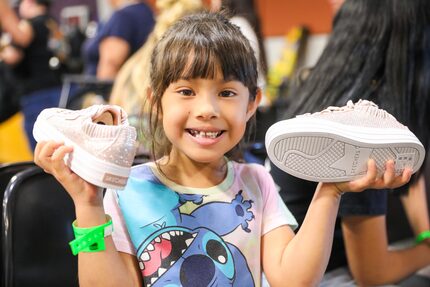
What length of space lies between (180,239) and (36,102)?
8.15 ft

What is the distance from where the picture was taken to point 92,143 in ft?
2.97

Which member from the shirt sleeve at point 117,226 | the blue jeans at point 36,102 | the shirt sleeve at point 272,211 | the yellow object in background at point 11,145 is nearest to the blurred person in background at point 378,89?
the shirt sleeve at point 272,211

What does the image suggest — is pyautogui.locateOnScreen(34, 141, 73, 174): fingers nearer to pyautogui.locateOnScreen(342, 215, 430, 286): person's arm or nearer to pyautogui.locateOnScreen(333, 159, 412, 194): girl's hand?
pyautogui.locateOnScreen(333, 159, 412, 194): girl's hand

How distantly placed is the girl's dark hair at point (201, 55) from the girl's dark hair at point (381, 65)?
347 millimetres

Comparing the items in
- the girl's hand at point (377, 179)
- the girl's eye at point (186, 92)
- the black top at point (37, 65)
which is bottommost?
the black top at point (37, 65)

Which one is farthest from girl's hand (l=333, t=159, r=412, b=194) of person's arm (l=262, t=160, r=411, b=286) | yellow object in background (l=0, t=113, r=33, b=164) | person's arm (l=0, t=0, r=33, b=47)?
yellow object in background (l=0, t=113, r=33, b=164)

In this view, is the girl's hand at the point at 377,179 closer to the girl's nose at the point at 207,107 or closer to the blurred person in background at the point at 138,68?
the girl's nose at the point at 207,107

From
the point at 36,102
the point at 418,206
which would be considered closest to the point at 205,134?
the point at 418,206

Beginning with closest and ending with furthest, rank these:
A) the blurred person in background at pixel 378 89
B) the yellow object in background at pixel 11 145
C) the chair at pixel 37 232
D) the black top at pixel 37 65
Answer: the chair at pixel 37 232 < the blurred person in background at pixel 378 89 < the black top at pixel 37 65 < the yellow object in background at pixel 11 145

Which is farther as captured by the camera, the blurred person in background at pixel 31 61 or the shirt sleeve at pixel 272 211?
the blurred person in background at pixel 31 61

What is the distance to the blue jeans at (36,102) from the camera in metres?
3.26

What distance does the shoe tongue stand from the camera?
3.24 feet

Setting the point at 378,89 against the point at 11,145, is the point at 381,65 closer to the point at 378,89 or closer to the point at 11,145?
the point at 378,89

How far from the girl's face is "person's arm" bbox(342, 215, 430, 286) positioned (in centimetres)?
40
